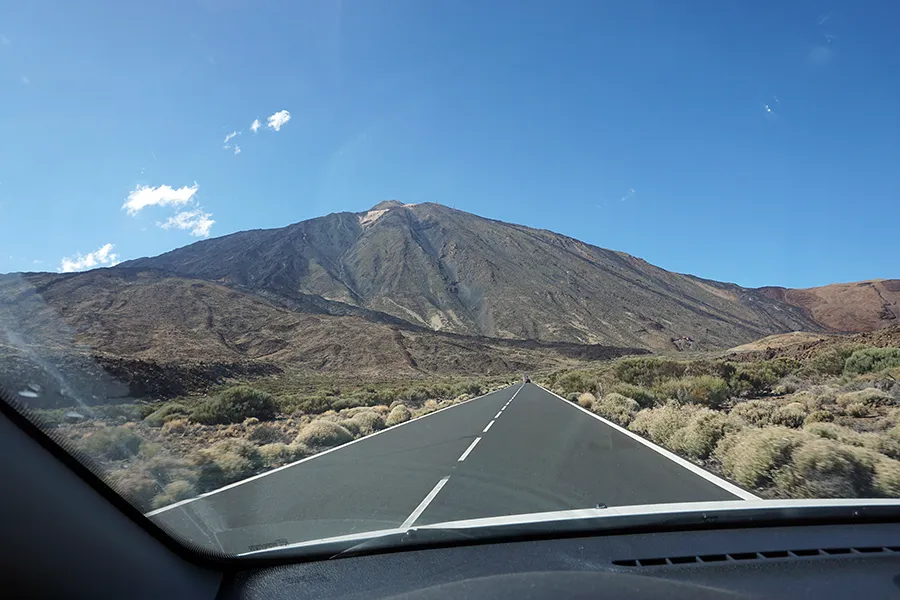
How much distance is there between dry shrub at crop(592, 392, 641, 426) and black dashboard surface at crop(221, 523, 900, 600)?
1242cm

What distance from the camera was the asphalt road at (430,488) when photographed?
553 cm

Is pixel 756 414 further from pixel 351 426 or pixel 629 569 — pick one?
pixel 629 569

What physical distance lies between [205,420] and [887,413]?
19931 mm

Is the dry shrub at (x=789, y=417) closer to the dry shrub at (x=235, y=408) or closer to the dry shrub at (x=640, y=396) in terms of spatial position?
the dry shrub at (x=640, y=396)

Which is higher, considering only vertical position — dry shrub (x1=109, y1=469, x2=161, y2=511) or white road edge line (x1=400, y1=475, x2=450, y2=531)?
dry shrub (x1=109, y1=469, x2=161, y2=511)

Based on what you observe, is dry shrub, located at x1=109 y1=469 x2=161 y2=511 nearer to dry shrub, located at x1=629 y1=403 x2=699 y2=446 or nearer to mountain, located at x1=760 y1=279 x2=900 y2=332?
dry shrub, located at x1=629 y1=403 x2=699 y2=446

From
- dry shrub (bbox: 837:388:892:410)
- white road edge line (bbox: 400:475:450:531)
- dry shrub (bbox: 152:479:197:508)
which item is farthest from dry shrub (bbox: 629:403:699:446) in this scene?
dry shrub (bbox: 152:479:197:508)

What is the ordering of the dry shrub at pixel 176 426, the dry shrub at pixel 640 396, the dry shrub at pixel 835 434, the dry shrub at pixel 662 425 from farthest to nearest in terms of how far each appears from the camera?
1. the dry shrub at pixel 640 396
2. the dry shrub at pixel 176 426
3. the dry shrub at pixel 662 425
4. the dry shrub at pixel 835 434

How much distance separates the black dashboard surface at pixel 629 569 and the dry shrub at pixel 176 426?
1409 centimetres

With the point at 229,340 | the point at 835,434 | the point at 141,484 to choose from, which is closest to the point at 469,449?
the point at 141,484

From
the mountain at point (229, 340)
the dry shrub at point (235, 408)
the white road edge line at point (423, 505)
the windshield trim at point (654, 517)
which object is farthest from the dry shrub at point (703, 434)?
the mountain at point (229, 340)

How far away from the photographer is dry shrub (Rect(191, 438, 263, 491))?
9.32 meters

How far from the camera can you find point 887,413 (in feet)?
41.9

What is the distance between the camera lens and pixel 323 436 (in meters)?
14.5
